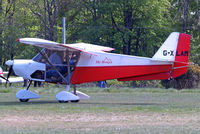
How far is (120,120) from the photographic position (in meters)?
11.1

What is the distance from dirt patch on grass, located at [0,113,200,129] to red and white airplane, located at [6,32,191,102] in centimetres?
445

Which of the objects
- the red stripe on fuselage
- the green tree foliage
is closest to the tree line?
the green tree foliage

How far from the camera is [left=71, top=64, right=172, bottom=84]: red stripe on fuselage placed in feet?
53.6

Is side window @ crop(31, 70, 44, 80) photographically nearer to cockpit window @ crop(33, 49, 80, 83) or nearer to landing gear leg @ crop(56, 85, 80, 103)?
cockpit window @ crop(33, 49, 80, 83)

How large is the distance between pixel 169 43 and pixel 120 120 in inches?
Result: 250

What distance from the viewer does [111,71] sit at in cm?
1684

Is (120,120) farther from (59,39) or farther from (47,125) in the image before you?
(59,39)

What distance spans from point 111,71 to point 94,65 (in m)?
0.84

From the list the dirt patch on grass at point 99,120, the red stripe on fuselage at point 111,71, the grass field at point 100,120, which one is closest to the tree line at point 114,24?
the red stripe on fuselage at point 111,71

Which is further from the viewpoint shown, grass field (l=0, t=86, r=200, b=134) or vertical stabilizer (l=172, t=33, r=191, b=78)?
vertical stabilizer (l=172, t=33, r=191, b=78)

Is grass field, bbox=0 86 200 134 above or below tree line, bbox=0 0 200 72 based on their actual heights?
below

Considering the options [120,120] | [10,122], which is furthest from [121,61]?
[10,122]

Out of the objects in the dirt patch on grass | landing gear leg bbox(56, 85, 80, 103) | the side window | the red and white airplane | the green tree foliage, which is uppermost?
the green tree foliage

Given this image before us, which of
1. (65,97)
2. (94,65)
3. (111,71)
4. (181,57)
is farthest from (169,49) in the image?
(65,97)
